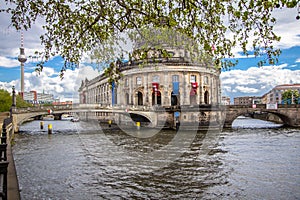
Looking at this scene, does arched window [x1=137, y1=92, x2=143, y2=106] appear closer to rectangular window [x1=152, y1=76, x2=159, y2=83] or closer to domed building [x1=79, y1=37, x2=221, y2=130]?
domed building [x1=79, y1=37, x2=221, y2=130]

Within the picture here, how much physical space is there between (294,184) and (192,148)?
1040 centimetres

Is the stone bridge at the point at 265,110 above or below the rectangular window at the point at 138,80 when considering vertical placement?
below

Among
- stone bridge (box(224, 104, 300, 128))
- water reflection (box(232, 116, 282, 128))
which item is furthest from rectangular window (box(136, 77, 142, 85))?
water reflection (box(232, 116, 282, 128))

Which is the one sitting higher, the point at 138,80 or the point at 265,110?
the point at 138,80

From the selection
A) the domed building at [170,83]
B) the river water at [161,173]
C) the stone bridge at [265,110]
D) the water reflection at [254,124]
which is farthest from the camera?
the domed building at [170,83]

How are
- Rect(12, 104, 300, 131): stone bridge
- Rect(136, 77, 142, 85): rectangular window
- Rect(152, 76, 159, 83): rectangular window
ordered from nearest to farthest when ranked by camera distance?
Rect(12, 104, 300, 131): stone bridge → Rect(152, 76, 159, 83): rectangular window → Rect(136, 77, 142, 85): rectangular window

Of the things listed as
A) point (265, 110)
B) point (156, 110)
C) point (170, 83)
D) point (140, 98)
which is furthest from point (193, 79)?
point (265, 110)

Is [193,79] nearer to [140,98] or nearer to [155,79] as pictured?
[155,79]

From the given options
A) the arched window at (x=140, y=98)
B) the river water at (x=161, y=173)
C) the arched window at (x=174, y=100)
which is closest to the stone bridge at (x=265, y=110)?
the arched window at (x=174, y=100)

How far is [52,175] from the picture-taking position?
14.0 m

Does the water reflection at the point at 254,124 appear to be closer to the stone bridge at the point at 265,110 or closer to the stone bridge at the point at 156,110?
the stone bridge at the point at 265,110

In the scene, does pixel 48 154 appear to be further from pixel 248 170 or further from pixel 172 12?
pixel 172 12

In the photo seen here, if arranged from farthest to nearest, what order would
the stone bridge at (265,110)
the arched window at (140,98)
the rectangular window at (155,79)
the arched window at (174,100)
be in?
1. the arched window at (140,98)
2. the arched window at (174,100)
3. the rectangular window at (155,79)
4. the stone bridge at (265,110)

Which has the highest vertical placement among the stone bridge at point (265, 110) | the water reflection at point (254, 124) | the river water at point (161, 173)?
the stone bridge at point (265, 110)
